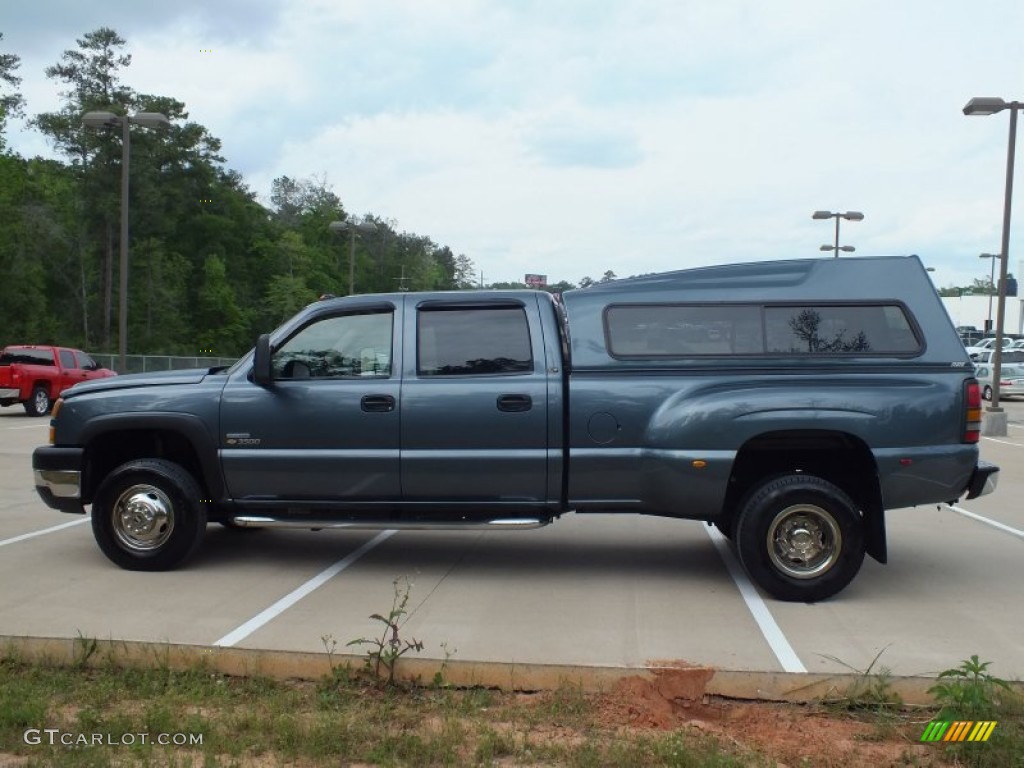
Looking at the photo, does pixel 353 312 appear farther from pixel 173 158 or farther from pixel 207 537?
pixel 173 158

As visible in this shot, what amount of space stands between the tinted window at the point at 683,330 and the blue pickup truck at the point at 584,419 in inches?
0.5

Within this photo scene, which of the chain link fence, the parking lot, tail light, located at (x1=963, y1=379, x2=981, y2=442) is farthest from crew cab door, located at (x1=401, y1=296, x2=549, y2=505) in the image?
the chain link fence

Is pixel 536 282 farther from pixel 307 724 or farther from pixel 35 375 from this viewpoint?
pixel 35 375

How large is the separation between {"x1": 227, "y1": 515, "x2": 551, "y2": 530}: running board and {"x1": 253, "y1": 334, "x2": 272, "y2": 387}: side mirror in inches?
36.8

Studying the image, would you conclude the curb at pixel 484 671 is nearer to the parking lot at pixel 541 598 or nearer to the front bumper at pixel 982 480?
the parking lot at pixel 541 598

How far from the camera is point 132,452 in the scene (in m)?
7.07

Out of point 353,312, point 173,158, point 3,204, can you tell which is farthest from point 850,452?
point 173,158

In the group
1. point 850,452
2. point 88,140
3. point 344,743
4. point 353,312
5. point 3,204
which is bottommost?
point 344,743

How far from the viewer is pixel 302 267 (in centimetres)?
9044

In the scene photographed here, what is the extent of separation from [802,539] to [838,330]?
1398 mm

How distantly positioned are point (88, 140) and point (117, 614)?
61.9 meters

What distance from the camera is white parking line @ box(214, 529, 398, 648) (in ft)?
17.4

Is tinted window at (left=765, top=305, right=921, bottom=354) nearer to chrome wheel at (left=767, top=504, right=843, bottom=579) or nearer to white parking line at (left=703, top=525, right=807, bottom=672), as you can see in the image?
chrome wheel at (left=767, top=504, right=843, bottom=579)

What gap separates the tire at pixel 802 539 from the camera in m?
6.15
